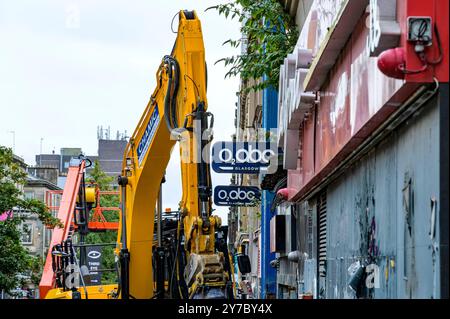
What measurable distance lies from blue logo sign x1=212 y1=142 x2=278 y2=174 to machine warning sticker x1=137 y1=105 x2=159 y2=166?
186 inches

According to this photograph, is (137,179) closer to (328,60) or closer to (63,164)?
(328,60)

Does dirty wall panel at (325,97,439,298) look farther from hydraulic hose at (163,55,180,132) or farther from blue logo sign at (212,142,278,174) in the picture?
blue logo sign at (212,142,278,174)

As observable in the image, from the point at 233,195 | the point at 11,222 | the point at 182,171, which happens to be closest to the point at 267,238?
the point at 233,195

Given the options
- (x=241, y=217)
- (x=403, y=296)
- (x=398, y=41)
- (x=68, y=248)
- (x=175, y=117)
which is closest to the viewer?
(x=398, y=41)

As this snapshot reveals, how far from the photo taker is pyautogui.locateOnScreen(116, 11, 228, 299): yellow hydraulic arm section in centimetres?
1385

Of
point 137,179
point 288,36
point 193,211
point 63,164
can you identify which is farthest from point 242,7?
point 63,164

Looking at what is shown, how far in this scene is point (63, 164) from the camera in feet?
480

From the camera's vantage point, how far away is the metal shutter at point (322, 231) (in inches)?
657

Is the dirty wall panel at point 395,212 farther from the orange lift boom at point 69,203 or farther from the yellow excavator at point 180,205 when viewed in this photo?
the orange lift boom at point 69,203

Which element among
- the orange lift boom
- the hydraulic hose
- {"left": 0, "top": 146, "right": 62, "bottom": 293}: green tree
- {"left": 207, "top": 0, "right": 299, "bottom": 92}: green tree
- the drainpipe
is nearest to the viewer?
the hydraulic hose

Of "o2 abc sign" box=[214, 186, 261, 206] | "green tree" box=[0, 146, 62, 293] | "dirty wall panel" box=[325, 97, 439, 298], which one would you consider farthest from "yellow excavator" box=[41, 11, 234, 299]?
"green tree" box=[0, 146, 62, 293]

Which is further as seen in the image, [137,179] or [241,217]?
[241,217]

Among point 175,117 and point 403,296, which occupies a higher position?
point 175,117

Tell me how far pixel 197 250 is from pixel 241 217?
50779mm
